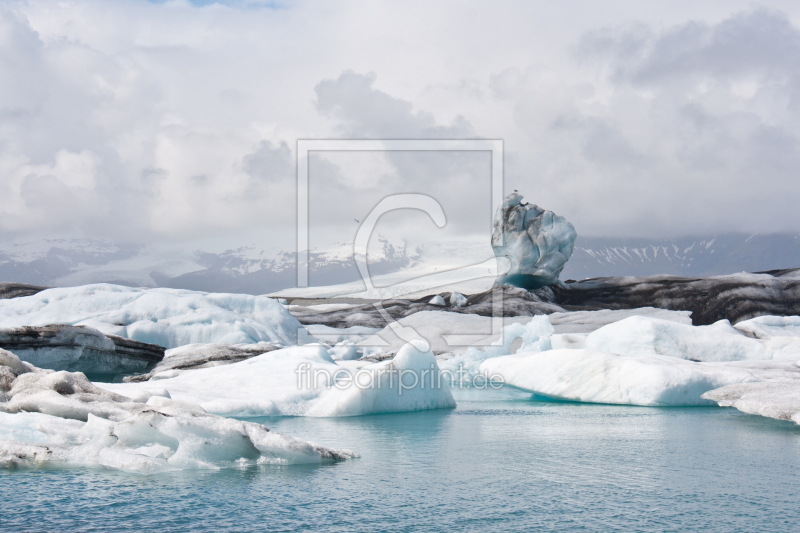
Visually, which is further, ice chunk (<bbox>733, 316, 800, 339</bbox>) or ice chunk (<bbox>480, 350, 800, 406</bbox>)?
ice chunk (<bbox>733, 316, 800, 339</bbox>)

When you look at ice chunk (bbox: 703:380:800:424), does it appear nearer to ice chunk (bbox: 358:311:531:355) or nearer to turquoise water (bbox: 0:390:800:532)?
turquoise water (bbox: 0:390:800:532)

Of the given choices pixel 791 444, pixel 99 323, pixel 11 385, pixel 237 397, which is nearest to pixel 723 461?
pixel 791 444

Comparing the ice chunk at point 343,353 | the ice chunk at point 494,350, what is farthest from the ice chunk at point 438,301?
the ice chunk at point 343,353

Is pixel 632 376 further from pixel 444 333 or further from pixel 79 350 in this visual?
pixel 444 333

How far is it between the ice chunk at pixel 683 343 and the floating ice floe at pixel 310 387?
26.2 ft

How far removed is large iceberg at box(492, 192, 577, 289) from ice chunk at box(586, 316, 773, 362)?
92.7ft

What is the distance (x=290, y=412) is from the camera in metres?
12.9

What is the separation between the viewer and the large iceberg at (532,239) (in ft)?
160

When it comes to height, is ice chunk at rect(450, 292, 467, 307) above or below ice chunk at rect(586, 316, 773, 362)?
above

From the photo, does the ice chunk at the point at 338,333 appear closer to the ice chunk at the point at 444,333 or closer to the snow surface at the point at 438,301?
the ice chunk at the point at 444,333

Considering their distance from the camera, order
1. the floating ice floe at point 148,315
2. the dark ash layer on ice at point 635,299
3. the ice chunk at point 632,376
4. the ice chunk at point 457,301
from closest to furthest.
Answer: the ice chunk at point 632,376
the floating ice floe at point 148,315
the dark ash layer on ice at point 635,299
the ice chunk at point 457,301

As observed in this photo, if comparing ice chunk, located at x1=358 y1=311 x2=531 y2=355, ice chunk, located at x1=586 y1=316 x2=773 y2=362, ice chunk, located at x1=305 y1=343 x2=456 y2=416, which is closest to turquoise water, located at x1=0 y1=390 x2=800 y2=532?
ice chunk, located at x1=305 y1=343 x2=456 y2=416

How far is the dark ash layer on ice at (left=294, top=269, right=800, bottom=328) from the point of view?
4319 centimetres

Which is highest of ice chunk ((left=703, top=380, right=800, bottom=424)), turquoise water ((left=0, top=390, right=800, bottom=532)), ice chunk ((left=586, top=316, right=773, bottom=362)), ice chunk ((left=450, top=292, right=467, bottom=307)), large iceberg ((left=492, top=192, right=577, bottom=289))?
large iceberg ((left=492, top=192, right=577, bottom=289))
